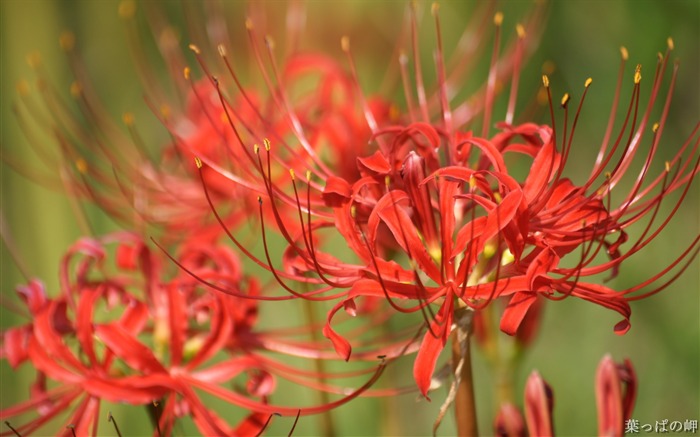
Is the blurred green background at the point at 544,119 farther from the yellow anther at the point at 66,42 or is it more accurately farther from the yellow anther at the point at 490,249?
the yellow anther at the point at 490,249

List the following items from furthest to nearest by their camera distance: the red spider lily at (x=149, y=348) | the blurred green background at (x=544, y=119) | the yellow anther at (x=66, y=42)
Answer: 1. the blurred green background at (x=544, y=119)
2. the yellow anther at (x=66, y=42)
3. the red spider lily at (x=149, y=348)

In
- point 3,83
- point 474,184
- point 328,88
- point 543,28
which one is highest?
point 3,83

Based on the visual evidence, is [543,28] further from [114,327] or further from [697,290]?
[114,327]

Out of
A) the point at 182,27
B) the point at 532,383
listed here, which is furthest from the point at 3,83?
the point at 532,383

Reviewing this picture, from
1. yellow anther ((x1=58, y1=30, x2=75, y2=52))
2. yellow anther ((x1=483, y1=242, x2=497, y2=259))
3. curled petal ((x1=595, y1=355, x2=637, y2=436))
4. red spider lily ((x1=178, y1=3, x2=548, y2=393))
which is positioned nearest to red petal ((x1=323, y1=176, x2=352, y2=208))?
red spider lily ((x1=178, y1=3, x2=548, y2=393))

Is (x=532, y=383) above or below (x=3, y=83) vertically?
below

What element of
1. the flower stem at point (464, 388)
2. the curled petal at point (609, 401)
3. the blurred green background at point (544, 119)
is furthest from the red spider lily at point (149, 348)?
the blurred green background at point (544, 119)

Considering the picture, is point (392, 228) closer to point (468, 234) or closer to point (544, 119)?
point (468, 234)
